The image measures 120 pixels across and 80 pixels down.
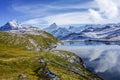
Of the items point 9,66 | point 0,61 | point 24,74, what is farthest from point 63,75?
point 0,61

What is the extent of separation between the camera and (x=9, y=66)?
16962 centimetres

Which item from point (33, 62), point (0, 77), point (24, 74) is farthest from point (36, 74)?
point (33, 62)

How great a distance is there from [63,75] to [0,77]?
1588 inches

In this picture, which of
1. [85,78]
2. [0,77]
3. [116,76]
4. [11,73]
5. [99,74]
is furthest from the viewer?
[99,74]

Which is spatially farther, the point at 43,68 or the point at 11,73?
the point at 43,68

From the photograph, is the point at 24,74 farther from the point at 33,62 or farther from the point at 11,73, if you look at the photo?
the point at 33,62

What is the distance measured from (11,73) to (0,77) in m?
11.8

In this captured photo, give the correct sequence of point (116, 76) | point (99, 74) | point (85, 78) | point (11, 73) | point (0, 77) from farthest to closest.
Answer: point (99, 74) → point (116, 76) → point (85, 78) → point (11, 73) → point (0, 77)

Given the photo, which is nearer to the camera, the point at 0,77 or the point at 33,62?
the point at 0,77

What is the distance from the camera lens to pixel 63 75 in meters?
159

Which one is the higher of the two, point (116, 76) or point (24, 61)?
point (24, 61)

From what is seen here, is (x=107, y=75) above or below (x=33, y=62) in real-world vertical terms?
below

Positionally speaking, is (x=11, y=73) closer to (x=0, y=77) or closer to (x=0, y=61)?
(x=0, y=77)

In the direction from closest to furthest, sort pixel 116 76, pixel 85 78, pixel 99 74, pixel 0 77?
pixel 0 77 < pixel 85 78 < pixel 116 76 < pixel 99 74
